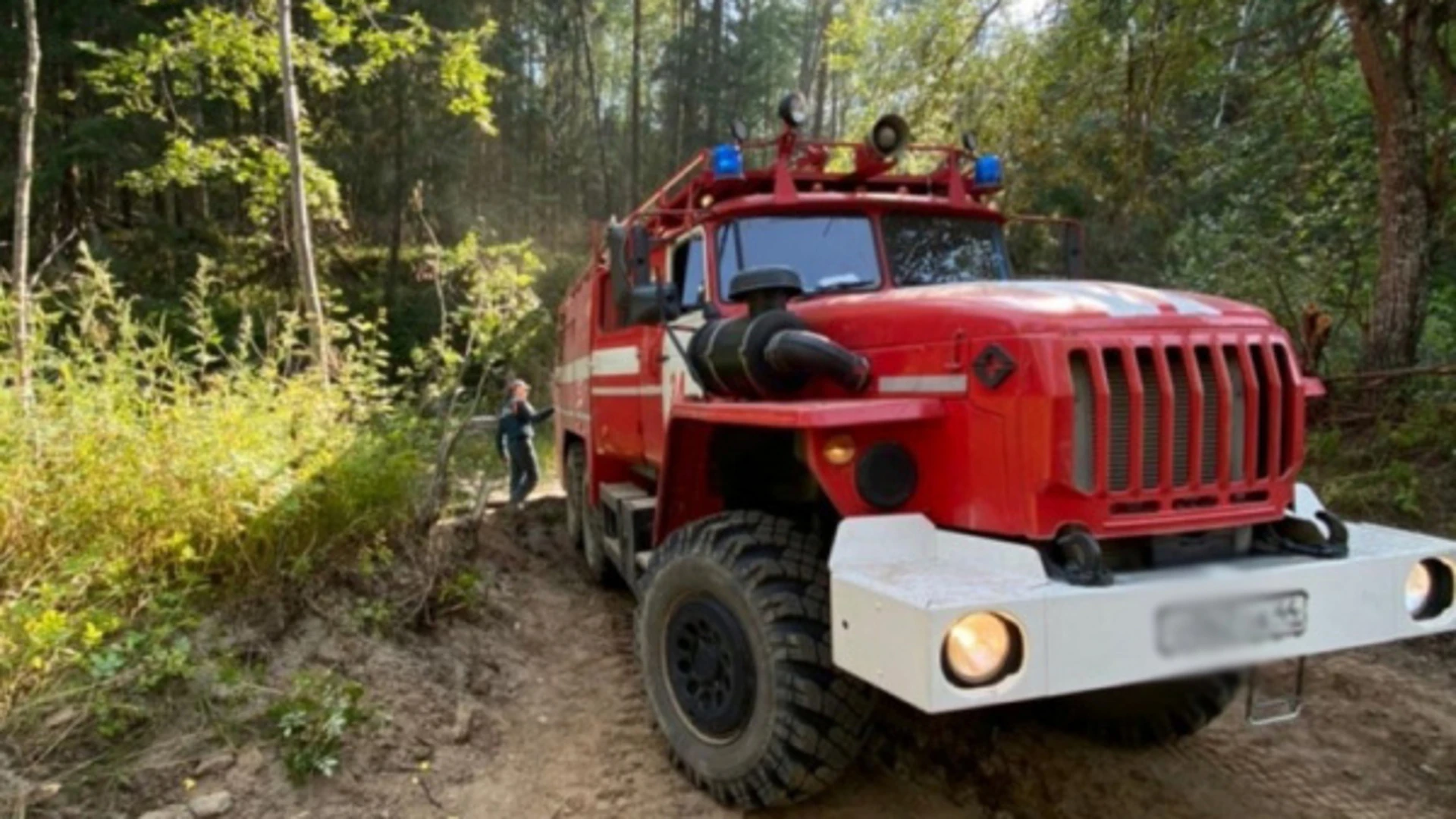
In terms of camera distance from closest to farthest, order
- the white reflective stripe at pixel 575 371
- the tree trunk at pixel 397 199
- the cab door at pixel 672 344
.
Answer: the cab door at pixel 672 344
the white reflective stripe at pixel 575 371
the tree trunk at pixel 397 199

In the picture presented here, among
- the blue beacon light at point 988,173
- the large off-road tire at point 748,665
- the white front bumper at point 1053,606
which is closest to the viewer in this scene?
the white front bumper at point 1053,606

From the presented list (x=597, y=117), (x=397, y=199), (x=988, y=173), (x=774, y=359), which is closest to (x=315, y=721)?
(x=774, y=359)

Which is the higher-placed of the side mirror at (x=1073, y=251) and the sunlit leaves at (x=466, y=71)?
the sunlit leaves at (x=466, y=71)

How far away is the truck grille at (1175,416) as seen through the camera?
2.77 meters

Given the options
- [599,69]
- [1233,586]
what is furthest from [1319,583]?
[599,69]

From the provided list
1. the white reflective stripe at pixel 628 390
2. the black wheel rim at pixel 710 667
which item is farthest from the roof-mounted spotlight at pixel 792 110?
the black wheel rim at pixel 710 667

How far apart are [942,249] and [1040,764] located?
2537 mm

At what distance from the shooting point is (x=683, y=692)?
3537 millimetres

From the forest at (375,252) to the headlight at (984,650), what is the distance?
101 inches

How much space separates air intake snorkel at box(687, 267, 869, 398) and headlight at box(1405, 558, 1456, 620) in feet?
6.42

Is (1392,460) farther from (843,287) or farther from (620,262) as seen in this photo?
(620,262)

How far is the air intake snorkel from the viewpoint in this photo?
10.6ft

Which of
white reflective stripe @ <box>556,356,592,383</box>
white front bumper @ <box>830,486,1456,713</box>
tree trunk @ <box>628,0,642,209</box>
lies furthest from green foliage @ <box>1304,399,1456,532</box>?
tree trunk @ <box>628,0,642,209</box>

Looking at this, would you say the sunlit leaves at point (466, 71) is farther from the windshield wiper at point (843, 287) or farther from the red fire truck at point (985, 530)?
the windshield wiper at point (843, 287)
